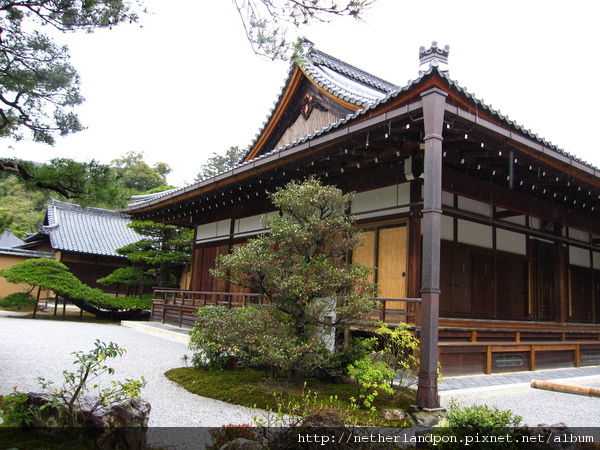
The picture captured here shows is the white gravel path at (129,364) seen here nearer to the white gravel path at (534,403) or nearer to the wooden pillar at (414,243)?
the white gravel path at (534,403)

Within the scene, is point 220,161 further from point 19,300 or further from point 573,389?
point 573,389

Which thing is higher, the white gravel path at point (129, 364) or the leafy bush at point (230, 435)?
the leafy bush at point (230, 435)

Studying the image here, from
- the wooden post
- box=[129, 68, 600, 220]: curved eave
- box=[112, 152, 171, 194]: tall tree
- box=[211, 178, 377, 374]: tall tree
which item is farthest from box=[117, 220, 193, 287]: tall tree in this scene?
box=[112, 152, 171, 194]: tall tree

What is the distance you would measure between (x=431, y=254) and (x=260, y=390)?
285 cm

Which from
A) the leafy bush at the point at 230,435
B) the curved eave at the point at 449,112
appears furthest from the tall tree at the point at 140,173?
the leafy bush at the point at 230,435

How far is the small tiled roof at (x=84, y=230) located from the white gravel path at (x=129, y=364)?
892cm

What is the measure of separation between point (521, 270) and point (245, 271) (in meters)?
7.36

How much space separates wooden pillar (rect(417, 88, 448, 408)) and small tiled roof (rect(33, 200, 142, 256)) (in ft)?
59.4

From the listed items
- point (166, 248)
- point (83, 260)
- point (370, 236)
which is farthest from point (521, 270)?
point (83, 260)

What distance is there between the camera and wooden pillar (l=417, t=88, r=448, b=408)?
5.42 m

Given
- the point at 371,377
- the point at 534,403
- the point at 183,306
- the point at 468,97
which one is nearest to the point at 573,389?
the point at 371,377

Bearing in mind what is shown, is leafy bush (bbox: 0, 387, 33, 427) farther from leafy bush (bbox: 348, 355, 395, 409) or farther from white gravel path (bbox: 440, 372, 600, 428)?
white gravel path (bbox: 440, 372, 600, 428)

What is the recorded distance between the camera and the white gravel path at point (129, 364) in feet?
16.4

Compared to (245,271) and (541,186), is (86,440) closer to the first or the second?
(245,271)
